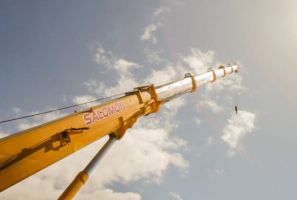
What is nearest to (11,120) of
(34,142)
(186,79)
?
(34,142)

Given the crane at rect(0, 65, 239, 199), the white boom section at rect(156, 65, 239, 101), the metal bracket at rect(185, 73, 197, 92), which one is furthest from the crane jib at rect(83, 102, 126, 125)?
the metal bracket at rect(185, 73, 197, 92)

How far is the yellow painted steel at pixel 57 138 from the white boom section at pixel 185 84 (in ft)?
7.50

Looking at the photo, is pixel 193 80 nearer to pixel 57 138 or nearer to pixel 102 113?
pixel 102 113

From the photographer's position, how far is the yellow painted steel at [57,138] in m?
5.66

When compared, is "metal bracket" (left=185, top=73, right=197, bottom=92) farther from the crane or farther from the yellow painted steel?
the yellow painted steel

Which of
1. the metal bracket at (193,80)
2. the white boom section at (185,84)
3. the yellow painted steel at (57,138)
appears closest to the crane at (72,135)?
the yellow painted steel at (57,138)

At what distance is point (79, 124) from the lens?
714 centimetres

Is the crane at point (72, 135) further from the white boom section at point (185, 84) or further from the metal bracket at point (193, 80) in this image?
the metal bracket at point (193, 80)

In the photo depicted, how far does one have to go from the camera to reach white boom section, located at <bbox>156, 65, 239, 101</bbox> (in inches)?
454

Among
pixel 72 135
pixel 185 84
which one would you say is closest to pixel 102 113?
pixel 72 135

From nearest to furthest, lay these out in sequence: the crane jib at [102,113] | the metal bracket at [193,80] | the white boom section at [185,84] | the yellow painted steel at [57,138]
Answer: the yellow painted steel at [57,138] → the crane jib at [102,113] → the white boom section at [185,84] → the metal bracket at [193,80]

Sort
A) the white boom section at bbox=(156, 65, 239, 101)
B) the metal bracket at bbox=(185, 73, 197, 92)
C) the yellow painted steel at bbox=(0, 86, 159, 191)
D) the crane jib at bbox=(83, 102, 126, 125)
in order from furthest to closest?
the metal bracket at bbox=(185, 73, 197, 92) < the white boom section at bbox=(156, 65, 239, 101) < the crane jib at bbox=(83, 102, 126, 125) < the yellow painted steel at bbox=(0, 86, 159, 191)

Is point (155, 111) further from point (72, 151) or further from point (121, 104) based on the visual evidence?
point (72, 151)

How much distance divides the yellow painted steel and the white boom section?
7.50 feet
